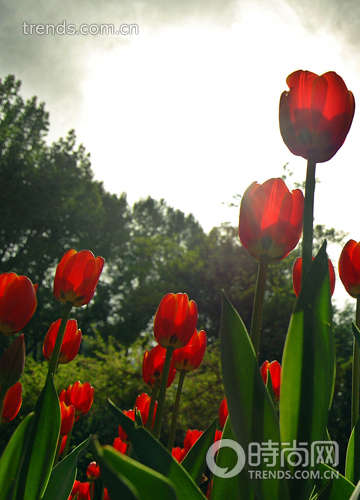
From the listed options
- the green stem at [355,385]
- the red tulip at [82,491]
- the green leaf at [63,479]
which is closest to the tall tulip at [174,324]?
the green leaf at [63,479]

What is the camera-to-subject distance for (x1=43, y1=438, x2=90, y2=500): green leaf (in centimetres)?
91

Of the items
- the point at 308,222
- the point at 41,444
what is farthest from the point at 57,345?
the point at 308,222

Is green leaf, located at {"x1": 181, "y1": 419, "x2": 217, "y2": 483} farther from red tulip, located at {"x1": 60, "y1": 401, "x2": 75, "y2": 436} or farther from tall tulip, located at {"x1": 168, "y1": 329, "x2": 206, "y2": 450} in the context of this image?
red tulip, located at {"x1": 60, "y1": 401, "x2": 75, "y2": 436}

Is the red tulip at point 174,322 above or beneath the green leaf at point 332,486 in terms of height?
above

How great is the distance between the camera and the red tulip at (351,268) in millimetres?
1190

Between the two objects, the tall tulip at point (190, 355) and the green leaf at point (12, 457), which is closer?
the green leaf at point (12, 457)

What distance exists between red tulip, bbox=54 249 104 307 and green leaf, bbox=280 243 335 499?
603 millimetres

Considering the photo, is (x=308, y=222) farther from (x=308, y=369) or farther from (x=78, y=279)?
(x=78, y=279)

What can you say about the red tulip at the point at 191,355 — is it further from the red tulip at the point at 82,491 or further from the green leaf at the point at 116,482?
the green leaf at the point at 116,482

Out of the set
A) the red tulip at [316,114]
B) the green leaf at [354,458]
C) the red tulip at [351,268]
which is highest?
the red tulip at [316,114]

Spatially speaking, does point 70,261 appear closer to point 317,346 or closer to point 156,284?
point 317,346

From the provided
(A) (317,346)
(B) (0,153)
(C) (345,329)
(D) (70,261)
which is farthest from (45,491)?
(B) (0,153)

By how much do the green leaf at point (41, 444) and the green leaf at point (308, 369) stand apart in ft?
1.47

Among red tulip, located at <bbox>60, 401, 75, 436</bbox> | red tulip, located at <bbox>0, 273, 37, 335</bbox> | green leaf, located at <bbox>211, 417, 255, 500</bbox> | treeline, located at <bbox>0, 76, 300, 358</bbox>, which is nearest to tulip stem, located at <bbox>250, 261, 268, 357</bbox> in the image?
green leaf, located at <bbox>211, 417, 255, 500</bbox>
